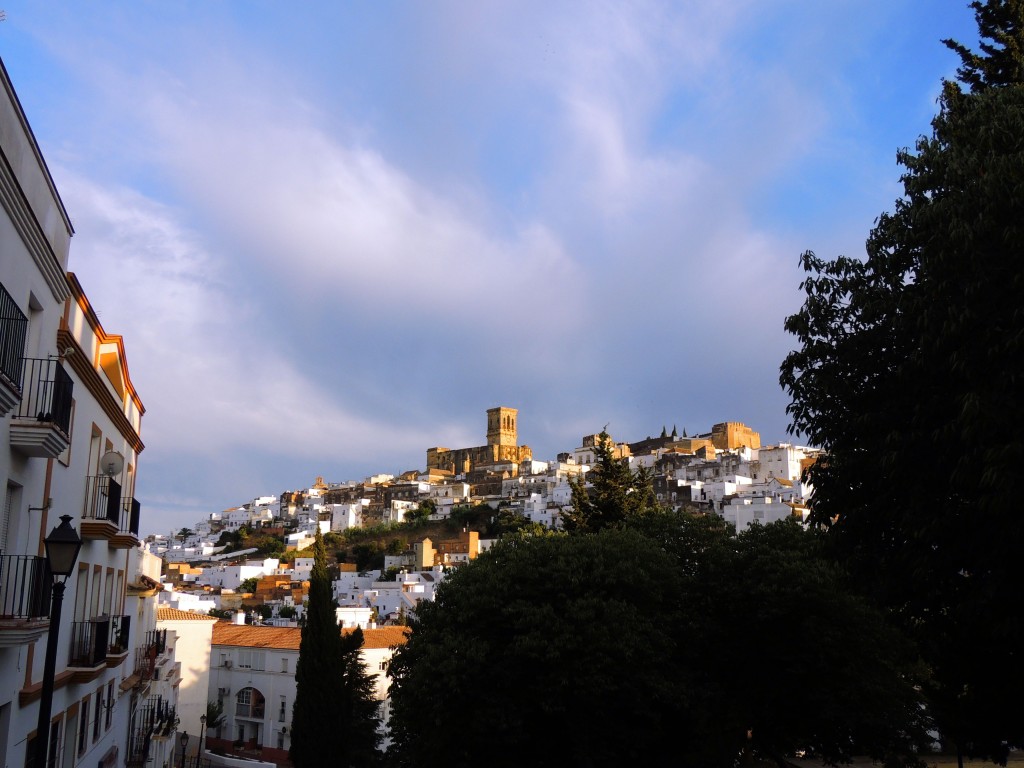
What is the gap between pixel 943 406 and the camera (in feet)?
32.0

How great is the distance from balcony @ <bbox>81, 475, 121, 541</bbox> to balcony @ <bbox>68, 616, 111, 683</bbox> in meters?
1.33

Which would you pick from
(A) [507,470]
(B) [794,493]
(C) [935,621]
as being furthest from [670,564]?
(A) [507,470]

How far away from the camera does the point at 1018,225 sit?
8.73 meters

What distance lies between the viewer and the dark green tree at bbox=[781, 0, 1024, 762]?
877cm

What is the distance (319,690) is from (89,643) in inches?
807

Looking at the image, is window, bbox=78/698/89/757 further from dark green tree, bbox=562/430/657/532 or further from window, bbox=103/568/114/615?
dark green tree, bbox=562/430/657/532

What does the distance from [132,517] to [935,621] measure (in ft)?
47.0

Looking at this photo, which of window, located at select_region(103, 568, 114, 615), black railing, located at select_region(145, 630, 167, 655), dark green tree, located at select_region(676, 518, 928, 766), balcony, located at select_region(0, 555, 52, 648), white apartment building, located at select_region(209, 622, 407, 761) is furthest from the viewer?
white apartment building, located at select_region(209, 622, 407, 761)

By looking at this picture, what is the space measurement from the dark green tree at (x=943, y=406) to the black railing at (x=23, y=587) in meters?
8.85

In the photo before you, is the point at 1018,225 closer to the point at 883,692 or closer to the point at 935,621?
the point at 935,621

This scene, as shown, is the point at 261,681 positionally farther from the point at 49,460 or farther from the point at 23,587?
the point at 23,587

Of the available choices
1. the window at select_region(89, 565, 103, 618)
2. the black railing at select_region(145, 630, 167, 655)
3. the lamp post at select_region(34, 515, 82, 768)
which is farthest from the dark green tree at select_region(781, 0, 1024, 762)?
the black railing at select_region(145, 630, 167, 655)

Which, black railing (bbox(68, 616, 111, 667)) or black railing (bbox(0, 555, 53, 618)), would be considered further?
black railing (bbox(68, 616, 111, 667))

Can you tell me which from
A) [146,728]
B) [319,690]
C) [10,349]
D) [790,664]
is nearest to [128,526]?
[146,728]
